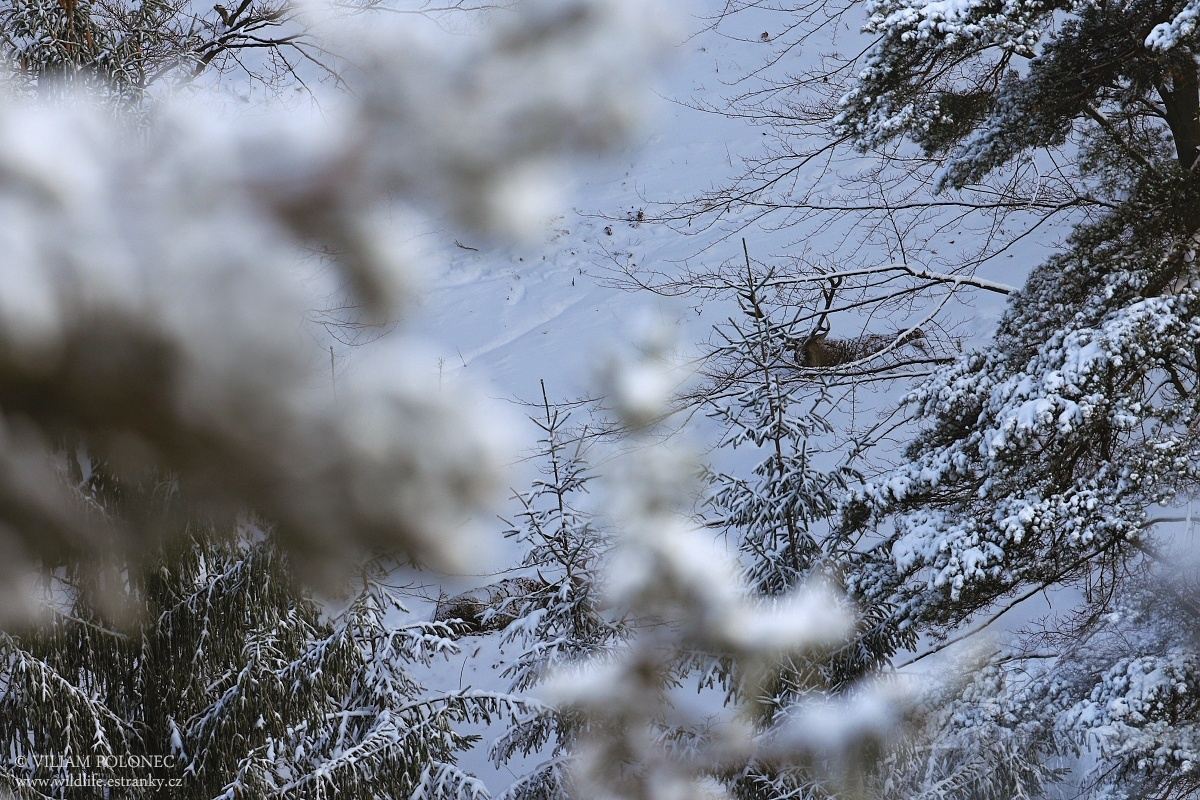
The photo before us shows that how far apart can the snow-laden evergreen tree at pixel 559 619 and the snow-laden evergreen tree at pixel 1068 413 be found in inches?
48.0

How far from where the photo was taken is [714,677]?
4.09 meters

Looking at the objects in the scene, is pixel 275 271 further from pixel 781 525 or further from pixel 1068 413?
pixel 781 525

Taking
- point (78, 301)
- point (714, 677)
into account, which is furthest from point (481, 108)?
point (714, 677)

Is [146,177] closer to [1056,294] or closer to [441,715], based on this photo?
[441,715]

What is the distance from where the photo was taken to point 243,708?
394 cm

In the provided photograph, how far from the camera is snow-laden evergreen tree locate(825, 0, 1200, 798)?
138 inches

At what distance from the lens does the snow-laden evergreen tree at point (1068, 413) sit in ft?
11.5

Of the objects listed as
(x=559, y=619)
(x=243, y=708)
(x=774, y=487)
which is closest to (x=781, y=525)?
(x=774, y=487)

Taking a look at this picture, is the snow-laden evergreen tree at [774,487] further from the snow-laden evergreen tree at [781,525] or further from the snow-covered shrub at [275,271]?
the snow-covered shrub at [275,271]

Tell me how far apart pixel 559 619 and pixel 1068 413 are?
2.37 metres

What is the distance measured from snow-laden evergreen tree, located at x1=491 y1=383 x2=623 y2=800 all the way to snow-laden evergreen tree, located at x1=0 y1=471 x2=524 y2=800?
0.32 m

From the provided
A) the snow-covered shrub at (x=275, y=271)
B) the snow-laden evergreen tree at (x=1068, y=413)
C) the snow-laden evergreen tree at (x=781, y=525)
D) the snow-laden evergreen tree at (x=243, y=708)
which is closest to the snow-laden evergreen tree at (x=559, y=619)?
the snow-laden evergreen tree at (x=243, y=708)

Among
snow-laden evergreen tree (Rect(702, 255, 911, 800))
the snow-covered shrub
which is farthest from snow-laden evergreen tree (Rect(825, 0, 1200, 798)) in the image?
the snow-covered shrub

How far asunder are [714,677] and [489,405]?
3.88 m
